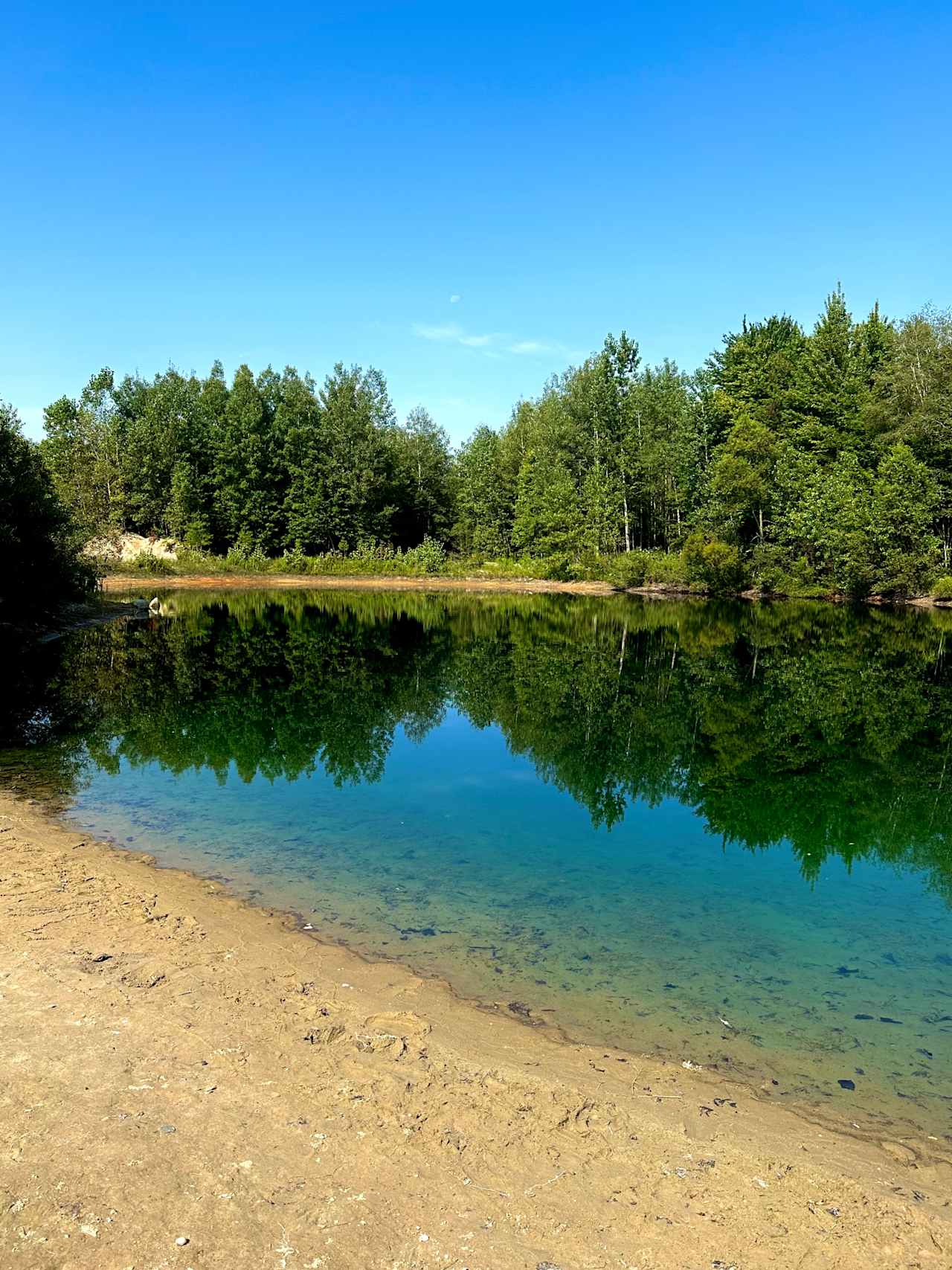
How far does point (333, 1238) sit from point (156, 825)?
8446 millimetres

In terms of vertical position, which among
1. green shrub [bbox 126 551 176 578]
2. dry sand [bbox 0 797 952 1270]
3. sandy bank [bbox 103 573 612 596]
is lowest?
dry sand [bbox 0 797 952 1270]

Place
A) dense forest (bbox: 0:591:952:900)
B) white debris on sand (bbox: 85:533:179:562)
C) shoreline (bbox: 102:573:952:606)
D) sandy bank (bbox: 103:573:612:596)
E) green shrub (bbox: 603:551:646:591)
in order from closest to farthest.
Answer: dense forest (bbox: 0:591:952:900) → shoreline (bbox: 102:573:952:606) → green shrub (bbox: 603:551:646:591) → white debris on sand (bbox: 85:533:179:562) → sandy bank (bbox: 103:573:612:596)

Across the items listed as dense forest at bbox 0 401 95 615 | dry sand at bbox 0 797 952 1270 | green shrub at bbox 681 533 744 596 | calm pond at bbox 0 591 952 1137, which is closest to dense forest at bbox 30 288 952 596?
green shrub at bbox 681 533 744 596

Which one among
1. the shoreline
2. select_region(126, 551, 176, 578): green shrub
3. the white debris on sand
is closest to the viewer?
the shoreline

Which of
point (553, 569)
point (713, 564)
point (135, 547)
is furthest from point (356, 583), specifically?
point (713, 564)

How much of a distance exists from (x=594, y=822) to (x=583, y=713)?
8034 mm

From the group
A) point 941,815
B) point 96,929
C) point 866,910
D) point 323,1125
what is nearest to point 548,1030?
point 323,1125

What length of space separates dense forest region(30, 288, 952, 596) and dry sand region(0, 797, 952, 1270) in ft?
175

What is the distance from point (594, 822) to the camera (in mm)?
12359

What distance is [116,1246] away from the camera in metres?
3.86

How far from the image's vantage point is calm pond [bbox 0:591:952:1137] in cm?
701

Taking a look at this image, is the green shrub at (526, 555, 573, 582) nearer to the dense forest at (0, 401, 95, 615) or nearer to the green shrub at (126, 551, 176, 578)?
the green shrub at (126, 551, 176, 578)

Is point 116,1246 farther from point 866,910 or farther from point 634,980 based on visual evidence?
point 866,910

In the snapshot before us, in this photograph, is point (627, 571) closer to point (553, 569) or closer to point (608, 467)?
point (553, 569)
